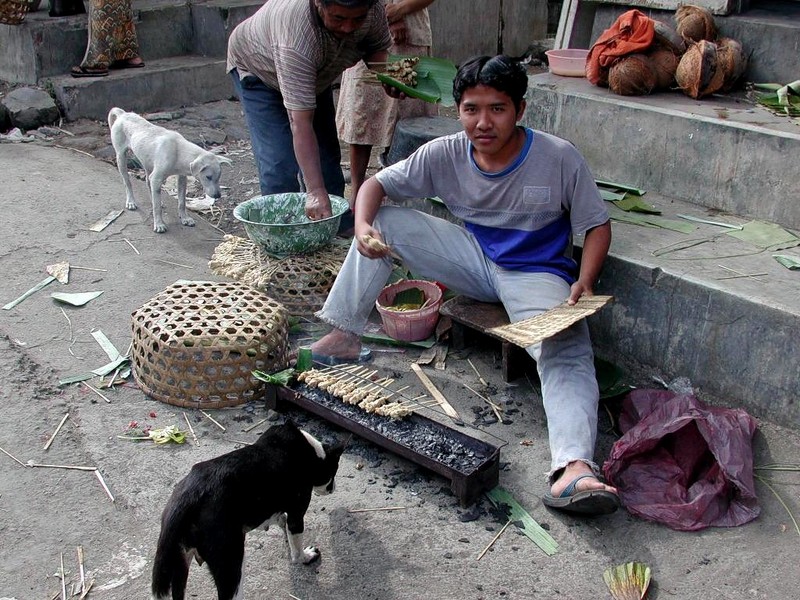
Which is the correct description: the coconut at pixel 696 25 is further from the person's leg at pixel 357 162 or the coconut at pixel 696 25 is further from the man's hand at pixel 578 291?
Answer: the man's hand at pixel 578 291

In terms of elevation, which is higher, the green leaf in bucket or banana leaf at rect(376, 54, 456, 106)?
banana leaf at rect(376, 54, 456, 106)

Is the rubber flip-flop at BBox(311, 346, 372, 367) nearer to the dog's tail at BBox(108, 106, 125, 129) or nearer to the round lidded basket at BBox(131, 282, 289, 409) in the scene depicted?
the round lidded basket at BBox(131, 282, 289, 409)

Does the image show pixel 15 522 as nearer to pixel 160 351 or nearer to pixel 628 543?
pixel 160 351

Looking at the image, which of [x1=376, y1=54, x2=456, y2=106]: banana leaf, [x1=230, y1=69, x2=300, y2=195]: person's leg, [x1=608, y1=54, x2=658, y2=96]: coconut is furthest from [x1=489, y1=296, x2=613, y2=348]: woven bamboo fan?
[x1=608, y1=54, x2=658, y2=96]: coconut

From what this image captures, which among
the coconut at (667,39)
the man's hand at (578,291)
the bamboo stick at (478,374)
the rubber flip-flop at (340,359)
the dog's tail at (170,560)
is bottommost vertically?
the bamboo stick at (478,374)

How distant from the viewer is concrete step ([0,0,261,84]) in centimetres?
870

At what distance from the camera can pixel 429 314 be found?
430 cm

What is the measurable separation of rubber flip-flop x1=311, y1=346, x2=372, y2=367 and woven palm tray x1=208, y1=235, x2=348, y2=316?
1.50 ft

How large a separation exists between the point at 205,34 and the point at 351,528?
813 centimetres

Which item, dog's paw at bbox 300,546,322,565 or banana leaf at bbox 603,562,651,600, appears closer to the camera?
banana leaf at bbox 603,562,651,600

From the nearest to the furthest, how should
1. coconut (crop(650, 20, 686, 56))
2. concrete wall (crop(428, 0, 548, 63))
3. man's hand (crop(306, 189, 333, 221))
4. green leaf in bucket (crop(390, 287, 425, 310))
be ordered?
man's hand (crop(306, 189, 333, 221))
green leaf in bucket (crop(390, 287, 425, 310))
coconut (crop(650, 20, 686, 56))
concrete wall (crop(428, 0, 548, 63))

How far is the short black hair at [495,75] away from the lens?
3373mm

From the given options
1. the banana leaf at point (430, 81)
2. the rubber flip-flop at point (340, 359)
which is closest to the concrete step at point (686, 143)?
the banana leaf at point (430, 81)

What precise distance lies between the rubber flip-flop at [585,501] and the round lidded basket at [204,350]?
4.83 ft
